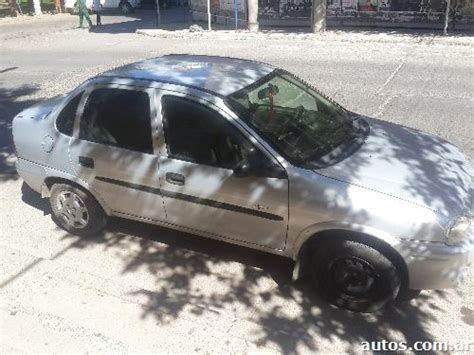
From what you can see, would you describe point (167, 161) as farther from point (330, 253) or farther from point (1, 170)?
point (1, 170)

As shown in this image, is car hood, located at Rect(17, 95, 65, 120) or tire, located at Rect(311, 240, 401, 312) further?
car hood, located at Rect(17, 95, 65, 120)

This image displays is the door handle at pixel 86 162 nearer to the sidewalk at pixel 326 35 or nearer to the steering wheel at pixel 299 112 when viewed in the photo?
the steering wheel at pixel 299 112

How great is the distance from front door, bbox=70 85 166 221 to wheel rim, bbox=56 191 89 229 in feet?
1.17

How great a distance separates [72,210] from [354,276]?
9.82 feet

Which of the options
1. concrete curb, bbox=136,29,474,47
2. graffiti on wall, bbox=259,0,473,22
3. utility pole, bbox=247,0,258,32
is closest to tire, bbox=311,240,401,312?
concrete curb, bbox=136,29,474,47

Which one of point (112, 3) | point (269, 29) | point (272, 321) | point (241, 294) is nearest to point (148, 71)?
point (241, 294)

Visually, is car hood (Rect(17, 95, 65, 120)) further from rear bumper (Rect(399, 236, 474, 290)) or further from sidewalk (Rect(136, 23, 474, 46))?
sidewalk (Rect(136, 23, 474, 46))

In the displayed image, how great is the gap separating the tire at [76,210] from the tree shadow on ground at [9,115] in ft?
6.54

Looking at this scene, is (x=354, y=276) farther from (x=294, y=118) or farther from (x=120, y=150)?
(x=120, y=150)

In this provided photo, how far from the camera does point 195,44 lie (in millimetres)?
17656

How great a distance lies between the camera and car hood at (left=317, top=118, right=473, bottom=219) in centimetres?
378

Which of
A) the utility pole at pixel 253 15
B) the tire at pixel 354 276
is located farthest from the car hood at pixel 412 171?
the utility pole at pixel 253 15

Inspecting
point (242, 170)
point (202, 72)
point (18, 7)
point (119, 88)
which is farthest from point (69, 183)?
point (18, 7)

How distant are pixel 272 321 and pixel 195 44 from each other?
1492cm
